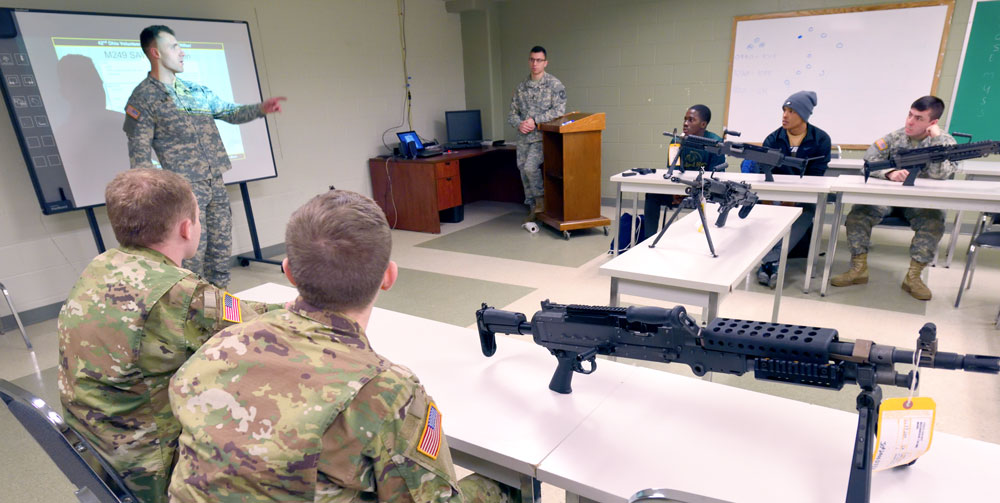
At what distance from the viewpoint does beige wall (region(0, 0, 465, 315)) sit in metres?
3.40

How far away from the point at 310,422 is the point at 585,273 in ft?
11.3

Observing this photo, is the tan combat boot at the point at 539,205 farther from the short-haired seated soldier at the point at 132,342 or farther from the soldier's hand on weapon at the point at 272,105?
the short-haired seated soldier at the point at 132,342

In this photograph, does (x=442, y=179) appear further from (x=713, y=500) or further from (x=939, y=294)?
(x=713, y=500)

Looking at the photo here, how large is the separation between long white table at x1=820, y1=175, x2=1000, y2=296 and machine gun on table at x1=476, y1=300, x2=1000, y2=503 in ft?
9.48

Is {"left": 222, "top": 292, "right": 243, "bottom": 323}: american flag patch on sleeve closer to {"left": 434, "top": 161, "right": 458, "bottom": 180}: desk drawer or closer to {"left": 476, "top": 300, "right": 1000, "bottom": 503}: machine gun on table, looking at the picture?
{"left": 476, "top": 300, "right": 1000, "bottom": 503}: machine gun on table

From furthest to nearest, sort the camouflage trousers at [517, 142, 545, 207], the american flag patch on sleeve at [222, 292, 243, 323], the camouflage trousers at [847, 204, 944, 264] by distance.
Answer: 1. the camouflage trousers at [517, 142, 545, 207]
2. the camouflage trousers at [847, 204, 944, 264]
3. the american flag patch on sleeve at [222, 292, 243, 323]

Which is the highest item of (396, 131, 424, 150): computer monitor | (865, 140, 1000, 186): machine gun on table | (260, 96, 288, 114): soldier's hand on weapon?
(260, 96, 288, 114): soldier's hand on weapon

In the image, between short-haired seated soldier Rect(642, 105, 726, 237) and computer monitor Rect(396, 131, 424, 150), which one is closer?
short-haired seated soldier Rect(642, 105, 726, 237)

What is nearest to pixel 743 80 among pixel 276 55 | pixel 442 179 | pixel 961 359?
pixel 442 179

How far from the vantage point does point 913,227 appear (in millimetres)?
3604

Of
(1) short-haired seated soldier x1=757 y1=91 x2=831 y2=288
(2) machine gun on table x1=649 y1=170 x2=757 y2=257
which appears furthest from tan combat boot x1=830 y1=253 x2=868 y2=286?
(2) machine gun on table x1=649 y1=170 x2=757 y2=257

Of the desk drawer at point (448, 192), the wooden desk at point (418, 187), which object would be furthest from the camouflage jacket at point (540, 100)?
the desk drawer at point (448, 192)

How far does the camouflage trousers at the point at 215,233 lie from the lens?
11.8ft

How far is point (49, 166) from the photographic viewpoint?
323 centimetres
